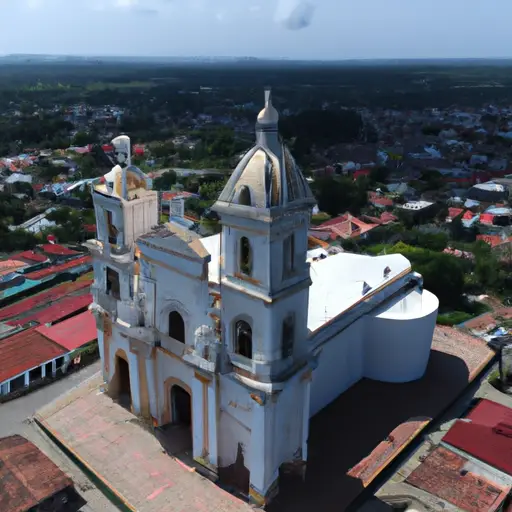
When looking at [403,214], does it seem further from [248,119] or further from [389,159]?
[248,119]

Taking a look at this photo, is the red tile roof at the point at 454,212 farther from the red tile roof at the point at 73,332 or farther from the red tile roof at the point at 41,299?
the red tile roof at the point at 73,332

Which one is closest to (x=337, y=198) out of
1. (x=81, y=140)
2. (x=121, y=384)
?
(x=121, y=384)

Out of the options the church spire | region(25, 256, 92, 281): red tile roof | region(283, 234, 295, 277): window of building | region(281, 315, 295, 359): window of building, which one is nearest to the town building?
region(281, 315, 295, 359): window of building

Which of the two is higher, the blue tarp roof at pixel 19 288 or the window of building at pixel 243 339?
the window of building at pixel 243 339

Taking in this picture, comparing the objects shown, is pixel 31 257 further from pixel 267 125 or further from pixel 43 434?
pixel 267 125

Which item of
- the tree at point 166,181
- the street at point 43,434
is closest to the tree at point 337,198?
the tree at point 166,181

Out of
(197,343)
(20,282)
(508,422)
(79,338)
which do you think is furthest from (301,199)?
(20,282)

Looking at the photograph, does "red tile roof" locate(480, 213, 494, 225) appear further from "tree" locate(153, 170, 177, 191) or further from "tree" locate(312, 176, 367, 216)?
"tree" locate(153, 170, 177, 191)
